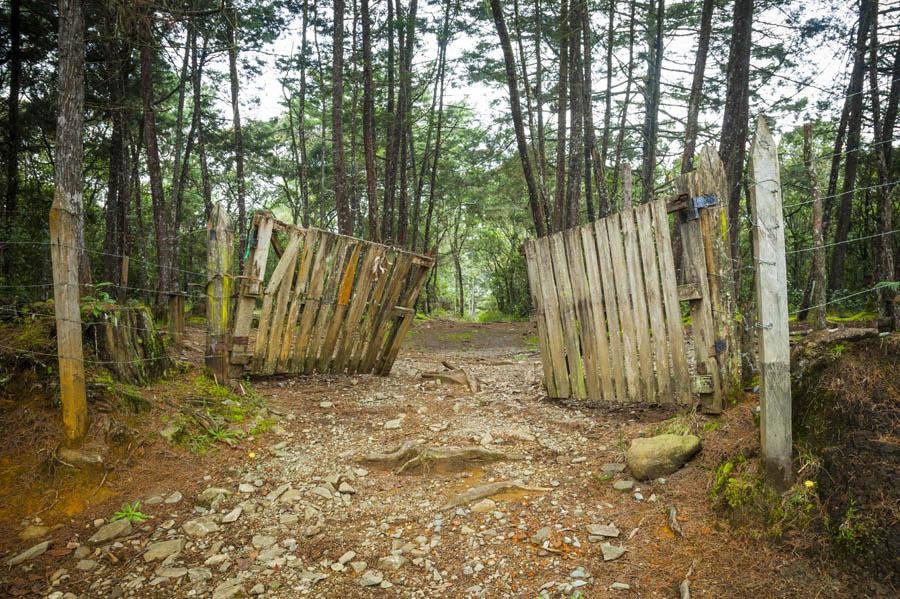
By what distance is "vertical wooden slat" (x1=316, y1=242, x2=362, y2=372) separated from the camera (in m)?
6.83

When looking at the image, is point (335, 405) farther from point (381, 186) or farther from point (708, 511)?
point (381, 186)

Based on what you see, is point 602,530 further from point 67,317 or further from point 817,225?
point 817,225

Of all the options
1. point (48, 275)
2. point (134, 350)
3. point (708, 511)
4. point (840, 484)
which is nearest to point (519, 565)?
point (708, 511)

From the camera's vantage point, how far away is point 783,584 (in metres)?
2.27

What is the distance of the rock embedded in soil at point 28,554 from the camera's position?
2852 mm

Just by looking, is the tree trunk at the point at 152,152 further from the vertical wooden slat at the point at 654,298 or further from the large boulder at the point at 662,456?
the large boulder at the point at 662,456

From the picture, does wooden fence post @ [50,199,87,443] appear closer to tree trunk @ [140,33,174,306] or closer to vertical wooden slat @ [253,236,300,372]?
vertical wooden slat @ [253,236,300,372]

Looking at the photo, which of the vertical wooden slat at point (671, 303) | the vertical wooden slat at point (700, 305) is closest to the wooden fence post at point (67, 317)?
the vertical wooden slat at point (671, 303)

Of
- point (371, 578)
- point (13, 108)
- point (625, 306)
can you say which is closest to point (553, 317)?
point (625, 306)

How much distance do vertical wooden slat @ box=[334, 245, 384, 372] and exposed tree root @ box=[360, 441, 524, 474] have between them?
9.58 feet

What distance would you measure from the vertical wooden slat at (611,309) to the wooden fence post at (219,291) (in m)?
4.47

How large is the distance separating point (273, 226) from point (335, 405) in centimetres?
250

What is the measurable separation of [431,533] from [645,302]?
118 inches

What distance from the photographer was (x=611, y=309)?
5012mm
